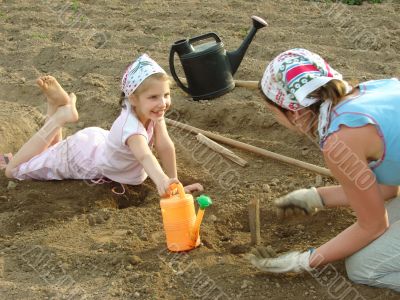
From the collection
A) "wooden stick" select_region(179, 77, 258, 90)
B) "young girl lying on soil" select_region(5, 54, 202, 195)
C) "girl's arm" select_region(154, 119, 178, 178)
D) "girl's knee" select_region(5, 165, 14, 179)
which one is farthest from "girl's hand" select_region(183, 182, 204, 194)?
"wooden stick" select_region(179, 77, 258, 90)

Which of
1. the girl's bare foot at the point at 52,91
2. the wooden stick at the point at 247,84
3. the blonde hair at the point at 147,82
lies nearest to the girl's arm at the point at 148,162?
the blonde hair at the point at 147,82

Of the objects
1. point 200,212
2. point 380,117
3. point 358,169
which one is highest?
point 380,117

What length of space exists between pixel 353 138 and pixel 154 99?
1.34 metres

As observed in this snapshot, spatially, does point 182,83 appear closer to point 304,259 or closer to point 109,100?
point 109,100

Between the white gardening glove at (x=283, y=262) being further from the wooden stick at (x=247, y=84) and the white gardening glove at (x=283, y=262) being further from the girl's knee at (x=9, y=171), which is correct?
the wooden stick at (x=247, y=84)

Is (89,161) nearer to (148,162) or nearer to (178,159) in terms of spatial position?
(178,159)

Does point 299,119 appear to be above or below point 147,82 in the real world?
above

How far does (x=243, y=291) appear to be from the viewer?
269 cm

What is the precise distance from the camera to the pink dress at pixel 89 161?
365 centimetres

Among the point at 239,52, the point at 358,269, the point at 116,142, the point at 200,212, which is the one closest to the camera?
the point at 358,269

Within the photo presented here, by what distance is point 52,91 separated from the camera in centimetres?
377

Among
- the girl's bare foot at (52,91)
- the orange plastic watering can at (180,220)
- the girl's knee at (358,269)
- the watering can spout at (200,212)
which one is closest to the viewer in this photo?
the girl's knee at (358,269)

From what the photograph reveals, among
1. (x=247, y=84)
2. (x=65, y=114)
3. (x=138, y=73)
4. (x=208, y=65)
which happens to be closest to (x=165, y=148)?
(x=138, y=73)

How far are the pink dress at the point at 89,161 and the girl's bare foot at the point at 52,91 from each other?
0.79ft
